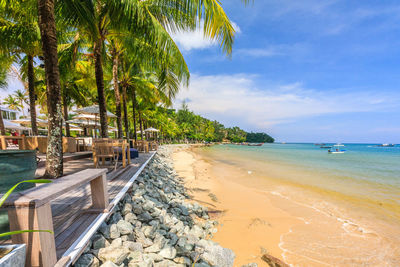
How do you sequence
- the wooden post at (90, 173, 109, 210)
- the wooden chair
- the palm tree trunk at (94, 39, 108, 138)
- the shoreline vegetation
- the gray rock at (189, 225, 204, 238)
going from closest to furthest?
the shoreline vegetation → the wooden post at (90, 173, 109, 210) → the gray rock at (189, 225, 204, 238) → the wooden chair → the palm tree trunk at (94, 39, 108, 138)

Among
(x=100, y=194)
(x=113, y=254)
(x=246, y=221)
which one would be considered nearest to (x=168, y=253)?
(x=113, y=254)

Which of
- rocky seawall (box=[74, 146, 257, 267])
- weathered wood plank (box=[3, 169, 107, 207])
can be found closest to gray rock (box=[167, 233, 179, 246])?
rocky seawall (box=[74, 146, 257, 267])

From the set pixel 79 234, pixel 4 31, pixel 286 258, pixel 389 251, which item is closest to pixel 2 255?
pixel 79 234

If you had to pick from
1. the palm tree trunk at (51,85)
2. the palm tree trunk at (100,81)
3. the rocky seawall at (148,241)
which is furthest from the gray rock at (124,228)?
the palm tree trunk at (100,81)

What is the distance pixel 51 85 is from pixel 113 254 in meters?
3.80

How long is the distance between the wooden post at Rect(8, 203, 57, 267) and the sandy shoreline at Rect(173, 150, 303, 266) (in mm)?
3098

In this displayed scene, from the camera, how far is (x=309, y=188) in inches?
367

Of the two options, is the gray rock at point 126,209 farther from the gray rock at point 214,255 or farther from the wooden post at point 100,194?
the gray rock at point 214,255

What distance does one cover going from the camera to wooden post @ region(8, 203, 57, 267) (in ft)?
4.42

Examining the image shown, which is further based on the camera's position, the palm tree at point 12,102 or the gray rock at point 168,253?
the palm tree at point 12,102

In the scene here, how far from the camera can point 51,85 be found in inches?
155

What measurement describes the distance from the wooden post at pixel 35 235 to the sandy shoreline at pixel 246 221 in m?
3.10

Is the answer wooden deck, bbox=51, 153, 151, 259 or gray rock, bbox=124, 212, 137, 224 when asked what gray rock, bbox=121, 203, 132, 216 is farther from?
wooden deck, bbox=51, 153, 151, 259

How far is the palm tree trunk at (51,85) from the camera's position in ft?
12.8
